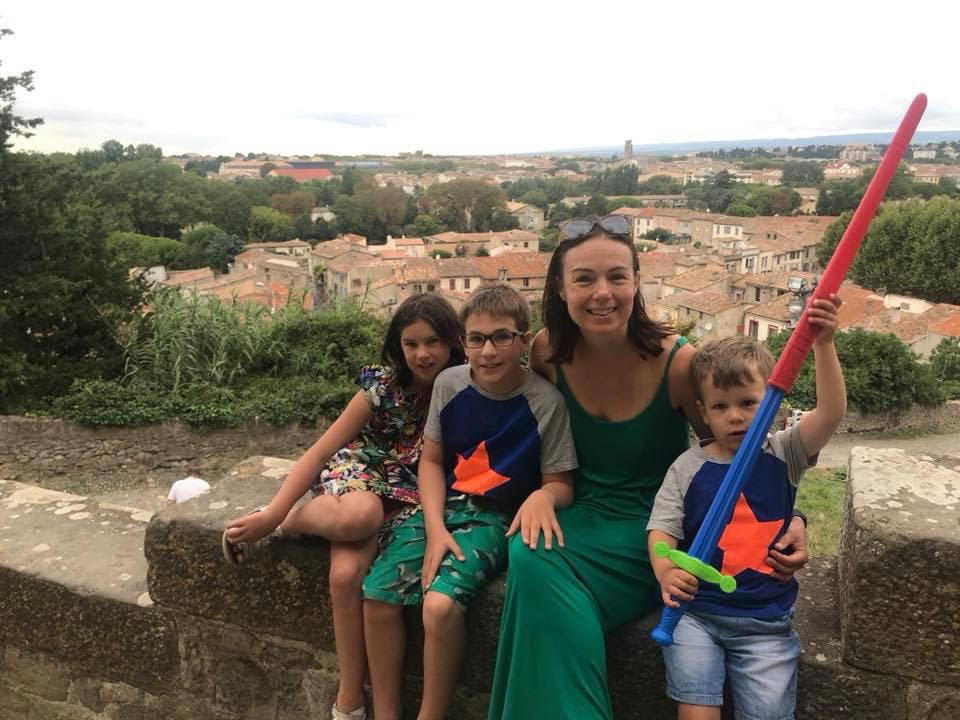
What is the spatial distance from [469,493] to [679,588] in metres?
0.64

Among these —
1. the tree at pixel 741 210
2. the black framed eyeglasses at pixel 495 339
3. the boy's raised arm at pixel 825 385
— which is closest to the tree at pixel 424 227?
the tree at pixel 741 210

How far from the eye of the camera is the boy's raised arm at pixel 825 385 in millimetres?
1472

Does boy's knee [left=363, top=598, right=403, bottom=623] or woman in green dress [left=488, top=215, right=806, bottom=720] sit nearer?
woman in green dress [left=488, top=215, right=806, bottom=720]

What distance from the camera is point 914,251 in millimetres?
39281

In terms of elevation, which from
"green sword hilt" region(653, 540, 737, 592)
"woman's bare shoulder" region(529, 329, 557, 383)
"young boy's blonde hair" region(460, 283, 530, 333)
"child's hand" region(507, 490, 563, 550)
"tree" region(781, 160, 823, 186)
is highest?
"young boy's blonde hair" region(460, 283, 530, 333)

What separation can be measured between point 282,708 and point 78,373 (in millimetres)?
11177

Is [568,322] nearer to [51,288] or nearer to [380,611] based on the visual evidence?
[380,611]

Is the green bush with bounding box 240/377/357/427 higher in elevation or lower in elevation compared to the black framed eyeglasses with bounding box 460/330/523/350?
lower

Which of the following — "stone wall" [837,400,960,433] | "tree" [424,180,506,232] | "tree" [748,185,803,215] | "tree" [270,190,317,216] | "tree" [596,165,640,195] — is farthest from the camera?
"tree" [596,165,640,195]

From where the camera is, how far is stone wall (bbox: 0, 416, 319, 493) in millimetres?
10484

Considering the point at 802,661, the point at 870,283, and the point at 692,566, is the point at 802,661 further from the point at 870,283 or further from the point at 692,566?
the point at 870,283

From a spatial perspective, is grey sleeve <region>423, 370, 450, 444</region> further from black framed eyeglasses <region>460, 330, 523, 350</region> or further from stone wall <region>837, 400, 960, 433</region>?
stone wall <region>837, 400, 960, 433</region>

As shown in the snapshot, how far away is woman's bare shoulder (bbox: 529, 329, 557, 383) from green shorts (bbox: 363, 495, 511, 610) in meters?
0.41

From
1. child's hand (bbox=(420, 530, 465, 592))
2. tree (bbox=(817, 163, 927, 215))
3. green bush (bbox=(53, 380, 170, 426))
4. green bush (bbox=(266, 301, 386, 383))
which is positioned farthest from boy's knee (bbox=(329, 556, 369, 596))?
tree (bbox=(817, 163, 927, 215))
